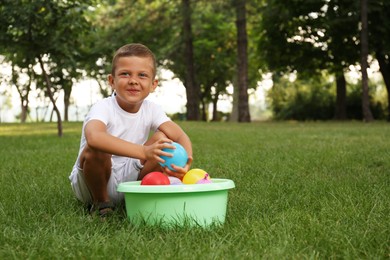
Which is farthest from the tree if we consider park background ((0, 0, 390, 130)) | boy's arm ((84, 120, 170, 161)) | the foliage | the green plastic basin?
the foliage

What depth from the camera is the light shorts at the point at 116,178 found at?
3.41m

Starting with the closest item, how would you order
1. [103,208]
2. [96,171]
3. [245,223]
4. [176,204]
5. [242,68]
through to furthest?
1. [176,204]
2. [245,223]
3. [96,171]
4. [103,208]
5. [242,68]

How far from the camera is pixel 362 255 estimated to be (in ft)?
7.70

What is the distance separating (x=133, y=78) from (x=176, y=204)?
91 centimetres

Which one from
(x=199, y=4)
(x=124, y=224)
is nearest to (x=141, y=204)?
(x=124, y=224)

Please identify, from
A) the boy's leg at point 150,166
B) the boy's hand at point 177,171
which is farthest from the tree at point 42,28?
the boy's hand at point 177,171

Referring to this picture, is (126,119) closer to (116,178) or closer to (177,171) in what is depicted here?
(116,178)

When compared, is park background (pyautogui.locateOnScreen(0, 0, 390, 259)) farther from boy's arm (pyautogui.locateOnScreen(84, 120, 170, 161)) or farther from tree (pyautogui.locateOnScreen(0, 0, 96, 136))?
boy's arm (pyautogui.locateOnScreen(84, 120, 170, 161))

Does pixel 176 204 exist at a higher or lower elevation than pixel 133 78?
lower

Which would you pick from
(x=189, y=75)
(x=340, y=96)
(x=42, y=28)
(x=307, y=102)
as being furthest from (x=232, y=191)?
(x=307, y=102)

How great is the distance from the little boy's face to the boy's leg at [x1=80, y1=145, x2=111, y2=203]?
1.36 feet

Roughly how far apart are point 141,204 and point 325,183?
6.92 ft

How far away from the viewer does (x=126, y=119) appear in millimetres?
3445

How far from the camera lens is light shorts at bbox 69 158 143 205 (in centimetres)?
341
